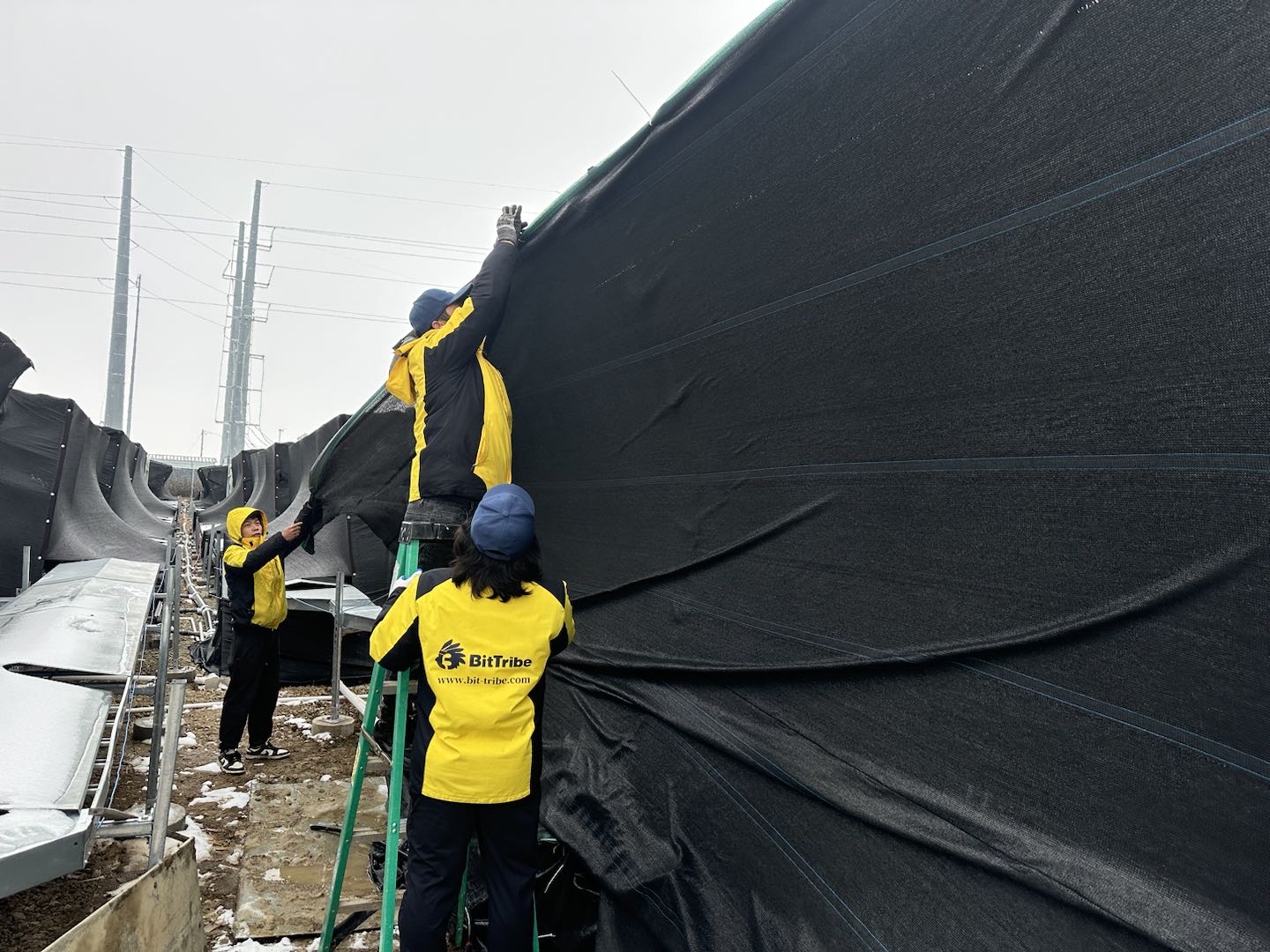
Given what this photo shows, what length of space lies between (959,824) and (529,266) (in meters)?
2.27

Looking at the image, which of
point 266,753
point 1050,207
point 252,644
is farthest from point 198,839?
point 1050,207

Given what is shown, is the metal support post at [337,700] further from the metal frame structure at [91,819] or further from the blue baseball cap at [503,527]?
the blue baseball cap at [503,527]

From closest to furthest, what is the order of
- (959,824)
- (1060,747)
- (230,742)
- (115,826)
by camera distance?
(1060,747)
(959,824)
(115,826)
(230,742)

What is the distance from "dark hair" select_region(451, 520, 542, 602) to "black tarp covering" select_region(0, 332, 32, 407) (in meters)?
5.24

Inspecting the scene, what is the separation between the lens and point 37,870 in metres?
→ 1.85

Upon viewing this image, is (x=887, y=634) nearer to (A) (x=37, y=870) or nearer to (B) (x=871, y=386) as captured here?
(B) (x=871, y=386)

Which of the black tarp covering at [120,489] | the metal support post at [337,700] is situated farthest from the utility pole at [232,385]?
the metal support post at [337,700]

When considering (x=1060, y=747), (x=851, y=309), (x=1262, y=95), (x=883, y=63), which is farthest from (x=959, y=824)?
(x=883, y=63)

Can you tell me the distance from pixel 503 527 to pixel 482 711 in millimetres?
502

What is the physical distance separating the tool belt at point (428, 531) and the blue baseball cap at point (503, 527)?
527 mm

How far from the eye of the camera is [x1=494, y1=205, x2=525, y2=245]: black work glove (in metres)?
2.73

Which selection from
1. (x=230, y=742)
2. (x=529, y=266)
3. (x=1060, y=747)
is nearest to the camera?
(x=1060, y=747)

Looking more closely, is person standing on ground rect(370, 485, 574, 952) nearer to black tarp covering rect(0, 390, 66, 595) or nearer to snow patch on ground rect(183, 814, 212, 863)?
snow patch on ground rect(183, 814, 212, 863)

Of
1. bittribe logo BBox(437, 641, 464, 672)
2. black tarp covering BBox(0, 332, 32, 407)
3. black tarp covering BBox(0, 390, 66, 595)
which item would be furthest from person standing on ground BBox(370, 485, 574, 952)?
black tarp covering BBox(0, 390, 66, 595)
